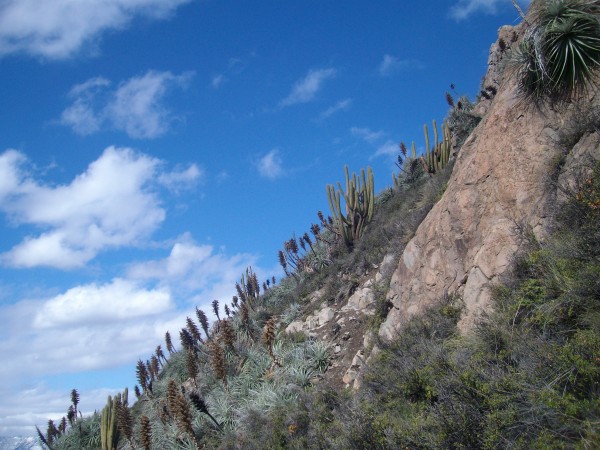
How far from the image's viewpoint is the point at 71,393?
17922mm

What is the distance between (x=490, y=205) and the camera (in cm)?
816

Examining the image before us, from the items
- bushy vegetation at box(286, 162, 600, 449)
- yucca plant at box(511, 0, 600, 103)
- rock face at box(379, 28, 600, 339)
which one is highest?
yucca plant at box(511, 0, 600, 103)

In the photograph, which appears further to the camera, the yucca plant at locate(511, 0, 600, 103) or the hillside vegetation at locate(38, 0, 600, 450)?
the yucca plant at locate(511, 0, 600, 103)

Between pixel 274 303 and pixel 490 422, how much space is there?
13.4 metres

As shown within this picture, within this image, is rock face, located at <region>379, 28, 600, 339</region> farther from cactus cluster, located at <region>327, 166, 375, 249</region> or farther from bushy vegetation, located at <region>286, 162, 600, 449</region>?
cactus cluster, located at <region>327, 166, 375, 249</region>

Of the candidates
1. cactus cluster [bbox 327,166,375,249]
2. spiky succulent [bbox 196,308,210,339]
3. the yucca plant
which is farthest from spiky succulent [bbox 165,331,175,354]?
the yucca plant

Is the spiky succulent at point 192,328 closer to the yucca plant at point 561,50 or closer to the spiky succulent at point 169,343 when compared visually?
the spiky succulent at point 169,343

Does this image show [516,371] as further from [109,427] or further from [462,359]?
[109,427]

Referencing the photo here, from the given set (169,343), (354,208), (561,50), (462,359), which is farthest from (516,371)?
(169,343)

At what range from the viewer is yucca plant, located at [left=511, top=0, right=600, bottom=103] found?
738 cm

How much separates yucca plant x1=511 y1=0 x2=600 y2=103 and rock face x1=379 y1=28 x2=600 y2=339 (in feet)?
1.11

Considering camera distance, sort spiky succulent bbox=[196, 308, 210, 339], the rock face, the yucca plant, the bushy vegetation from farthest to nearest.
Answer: spiky succulent bbox=[196, 308, 210, 339] < the yucca plant < the rock face < the bushy vegetation

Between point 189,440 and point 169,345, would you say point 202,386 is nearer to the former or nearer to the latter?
point 189,440

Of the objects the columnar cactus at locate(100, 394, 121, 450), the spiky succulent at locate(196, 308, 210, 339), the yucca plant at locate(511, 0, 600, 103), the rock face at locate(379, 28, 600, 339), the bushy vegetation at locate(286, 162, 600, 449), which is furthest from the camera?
the spiky succulent at locate(196, 308, 210, 339)
